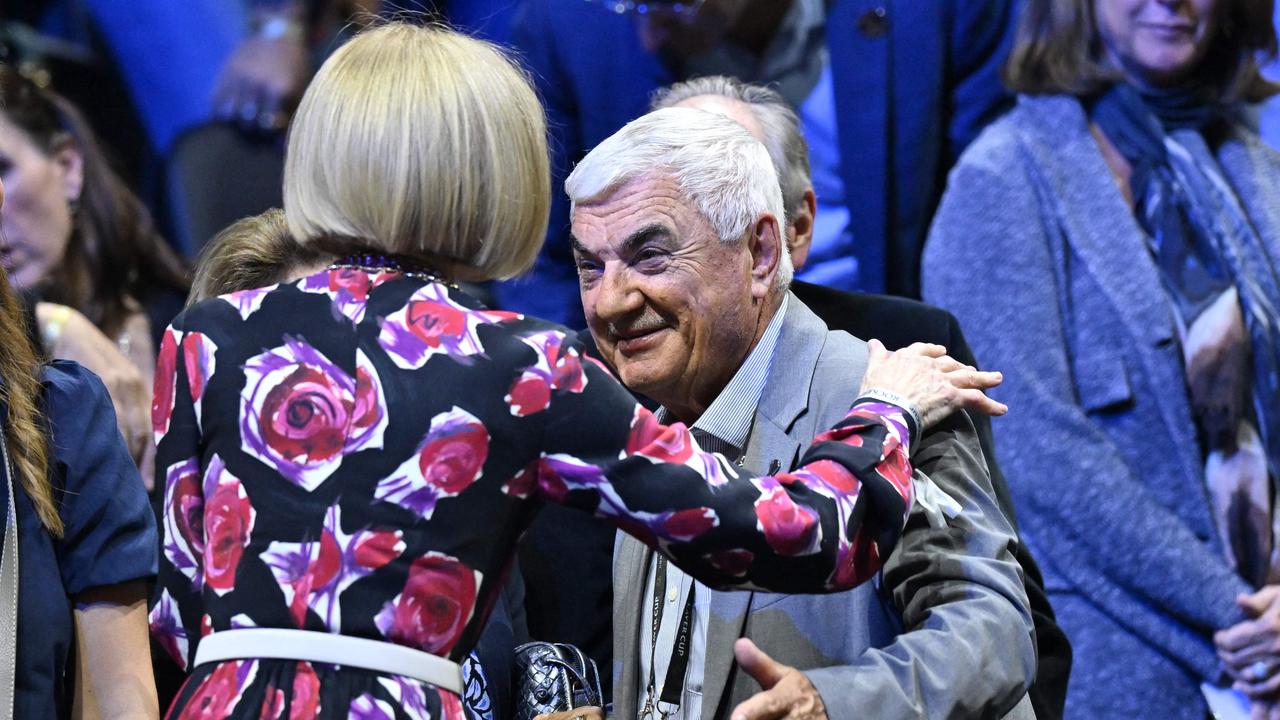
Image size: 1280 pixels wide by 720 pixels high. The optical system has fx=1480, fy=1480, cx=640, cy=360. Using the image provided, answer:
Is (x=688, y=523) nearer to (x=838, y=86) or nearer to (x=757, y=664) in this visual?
(x=757, y=664)

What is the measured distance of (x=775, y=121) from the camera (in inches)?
129

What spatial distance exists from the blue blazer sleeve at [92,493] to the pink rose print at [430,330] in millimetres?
543

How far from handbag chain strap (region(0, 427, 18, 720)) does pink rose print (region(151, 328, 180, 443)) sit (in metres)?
0.24

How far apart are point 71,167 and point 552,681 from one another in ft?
8.18

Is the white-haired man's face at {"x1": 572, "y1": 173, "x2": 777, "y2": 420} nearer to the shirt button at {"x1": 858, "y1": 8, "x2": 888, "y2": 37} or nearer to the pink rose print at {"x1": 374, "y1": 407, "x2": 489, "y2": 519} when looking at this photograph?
the pink rose print at {"x1": 374, "y1": 407, "x2": 489, "y2": 519}

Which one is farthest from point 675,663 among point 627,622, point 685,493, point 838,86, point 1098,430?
point 838,86

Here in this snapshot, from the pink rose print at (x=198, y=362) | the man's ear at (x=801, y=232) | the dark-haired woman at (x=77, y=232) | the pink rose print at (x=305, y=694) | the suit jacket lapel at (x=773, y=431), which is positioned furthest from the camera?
the dark-haired woman at (x=77, y=232)

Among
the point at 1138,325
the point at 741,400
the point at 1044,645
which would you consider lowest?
the point at 1044,645

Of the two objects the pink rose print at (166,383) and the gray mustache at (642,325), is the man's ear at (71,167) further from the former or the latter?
the pink rose print at (166,383)

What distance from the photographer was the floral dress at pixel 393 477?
5.03ft

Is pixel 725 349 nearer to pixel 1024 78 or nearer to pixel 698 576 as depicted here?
pixel 698 576

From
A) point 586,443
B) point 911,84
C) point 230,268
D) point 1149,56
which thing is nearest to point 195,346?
point 586,443

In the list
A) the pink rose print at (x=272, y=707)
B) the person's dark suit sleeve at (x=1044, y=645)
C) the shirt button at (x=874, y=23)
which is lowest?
the person's dark suit sleeve at (x=1044, y=645)

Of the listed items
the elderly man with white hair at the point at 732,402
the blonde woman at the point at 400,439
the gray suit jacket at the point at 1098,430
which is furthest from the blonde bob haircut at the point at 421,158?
the gray suit jacket at the point at 1098,430
